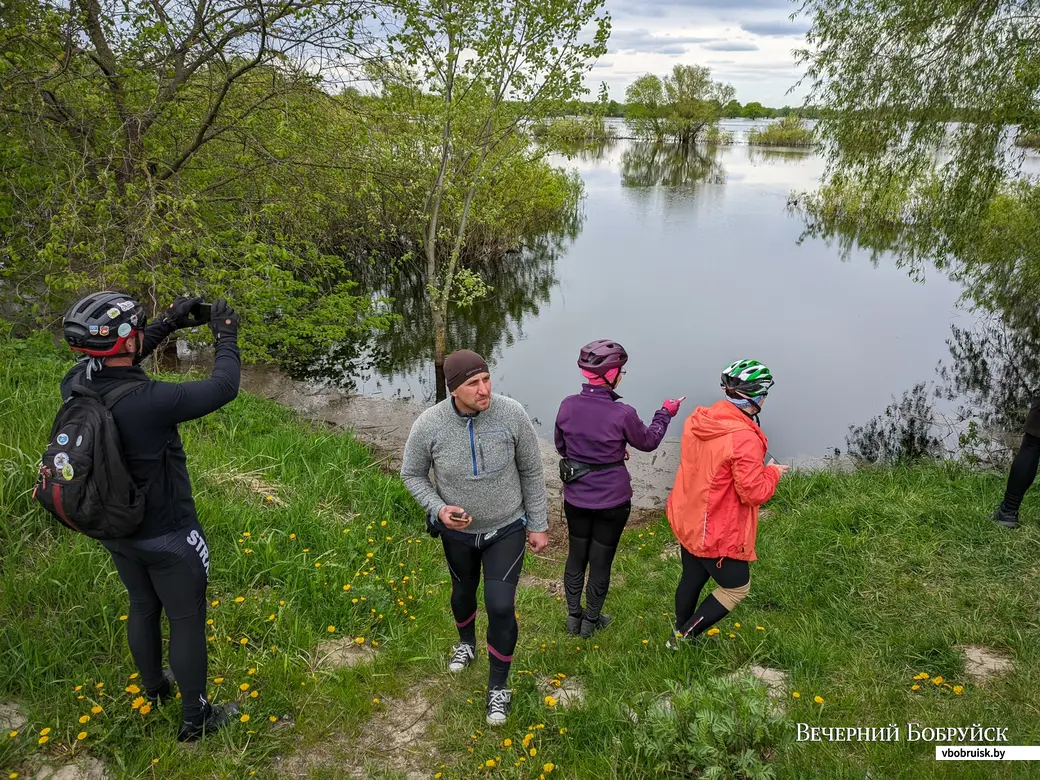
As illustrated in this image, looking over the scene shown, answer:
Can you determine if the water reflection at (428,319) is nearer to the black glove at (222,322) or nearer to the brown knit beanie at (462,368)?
the black glove at (222,322)

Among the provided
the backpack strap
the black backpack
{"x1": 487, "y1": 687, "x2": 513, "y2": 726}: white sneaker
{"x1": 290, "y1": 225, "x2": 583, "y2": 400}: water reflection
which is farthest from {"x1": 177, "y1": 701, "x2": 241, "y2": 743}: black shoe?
{"x1": 290, "y1": 225, "x2": 583, "y2": 400}: water reflection

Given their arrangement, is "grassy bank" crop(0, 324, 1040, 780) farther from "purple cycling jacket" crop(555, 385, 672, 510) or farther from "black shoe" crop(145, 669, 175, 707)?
"purple cycling jacket" crop(555, 385, 672, 510)

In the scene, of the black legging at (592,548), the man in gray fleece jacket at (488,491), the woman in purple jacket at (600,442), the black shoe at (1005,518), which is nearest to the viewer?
the man in gray fleece jacket at (488,491)

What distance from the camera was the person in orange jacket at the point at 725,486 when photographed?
305 cm

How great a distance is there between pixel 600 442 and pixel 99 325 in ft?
8.02

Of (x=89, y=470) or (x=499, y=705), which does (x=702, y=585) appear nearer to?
(x=499, y=705)

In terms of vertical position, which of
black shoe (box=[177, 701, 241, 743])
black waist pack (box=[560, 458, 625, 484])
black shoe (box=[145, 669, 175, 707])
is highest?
black waist pack (box=[560, 458, 625, 484])

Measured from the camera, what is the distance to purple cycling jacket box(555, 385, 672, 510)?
11.6 ft

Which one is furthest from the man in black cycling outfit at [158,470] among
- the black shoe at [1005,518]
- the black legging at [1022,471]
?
the black shoe at [1005,518]

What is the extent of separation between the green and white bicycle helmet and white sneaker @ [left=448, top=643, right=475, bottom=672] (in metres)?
2.12

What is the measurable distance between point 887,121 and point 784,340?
697 centimetres

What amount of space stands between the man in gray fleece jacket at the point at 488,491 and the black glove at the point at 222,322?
36.3 inches

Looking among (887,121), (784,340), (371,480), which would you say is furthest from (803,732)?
(784,340)

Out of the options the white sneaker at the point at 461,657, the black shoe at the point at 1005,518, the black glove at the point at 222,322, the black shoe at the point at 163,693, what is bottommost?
the black shoe at the point at 1005,518
